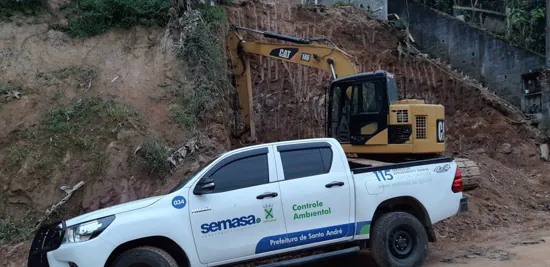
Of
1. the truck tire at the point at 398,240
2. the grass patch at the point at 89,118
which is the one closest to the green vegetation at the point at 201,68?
the grass patch at the point at 89,118

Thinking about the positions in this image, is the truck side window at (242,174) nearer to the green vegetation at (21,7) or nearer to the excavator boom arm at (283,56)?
the excavator boom arm at (283,56)

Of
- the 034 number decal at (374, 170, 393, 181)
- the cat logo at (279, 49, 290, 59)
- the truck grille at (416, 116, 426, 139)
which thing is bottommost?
the 034 number decal at (374, 170, 393, 181)

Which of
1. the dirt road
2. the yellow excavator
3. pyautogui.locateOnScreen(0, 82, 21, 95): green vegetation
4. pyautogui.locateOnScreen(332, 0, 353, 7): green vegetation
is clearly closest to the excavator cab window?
the yellow excavator

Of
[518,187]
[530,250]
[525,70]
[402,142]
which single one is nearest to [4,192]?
[402,142]

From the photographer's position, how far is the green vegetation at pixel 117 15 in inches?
511

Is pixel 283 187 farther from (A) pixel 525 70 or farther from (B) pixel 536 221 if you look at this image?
(A) pixel 525 70

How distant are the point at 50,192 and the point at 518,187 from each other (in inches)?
443

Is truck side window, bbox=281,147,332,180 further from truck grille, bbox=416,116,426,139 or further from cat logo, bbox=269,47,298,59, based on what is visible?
cat logo, bbox=269,47,298,59

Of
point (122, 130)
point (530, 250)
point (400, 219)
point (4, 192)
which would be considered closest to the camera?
point (400, 219)

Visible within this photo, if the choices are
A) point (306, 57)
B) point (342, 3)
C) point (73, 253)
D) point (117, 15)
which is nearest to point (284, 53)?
point (306, 57)

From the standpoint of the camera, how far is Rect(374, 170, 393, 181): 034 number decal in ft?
21.1

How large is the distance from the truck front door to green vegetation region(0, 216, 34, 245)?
444 cm

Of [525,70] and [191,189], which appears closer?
[191,189]

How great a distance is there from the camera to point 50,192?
29.3 feet
